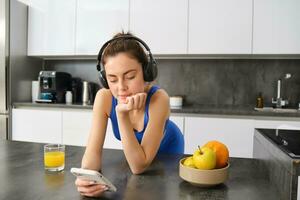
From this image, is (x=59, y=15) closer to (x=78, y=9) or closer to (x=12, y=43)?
(x=78, y=9)

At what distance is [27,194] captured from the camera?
669 mm

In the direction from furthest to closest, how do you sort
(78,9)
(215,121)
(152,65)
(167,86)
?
(167,86) < (78,9) < (215,121) < (152,65)

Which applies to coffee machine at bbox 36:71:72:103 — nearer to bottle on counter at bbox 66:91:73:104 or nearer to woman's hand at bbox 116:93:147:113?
bottle on counter at bbox 66:91:73:104

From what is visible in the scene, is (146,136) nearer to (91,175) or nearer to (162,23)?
(91,175)

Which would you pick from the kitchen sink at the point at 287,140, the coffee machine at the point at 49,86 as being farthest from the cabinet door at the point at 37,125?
the kitchen sink at the point at 287,140

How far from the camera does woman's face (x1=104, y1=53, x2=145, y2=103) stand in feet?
2.91

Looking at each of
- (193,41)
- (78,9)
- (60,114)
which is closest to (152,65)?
(193,41)

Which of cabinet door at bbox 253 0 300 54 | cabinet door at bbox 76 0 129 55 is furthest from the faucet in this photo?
cabinet door at bbox 76 0 129 55

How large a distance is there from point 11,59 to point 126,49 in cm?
228

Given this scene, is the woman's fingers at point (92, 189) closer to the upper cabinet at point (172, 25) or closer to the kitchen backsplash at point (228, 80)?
the upper cabinet at point (172, 25)

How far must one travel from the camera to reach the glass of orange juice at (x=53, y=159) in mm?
858

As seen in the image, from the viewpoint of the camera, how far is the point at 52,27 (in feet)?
9.55

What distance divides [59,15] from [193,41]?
4.81ft

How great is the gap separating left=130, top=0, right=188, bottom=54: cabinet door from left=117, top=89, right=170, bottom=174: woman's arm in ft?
5.54
